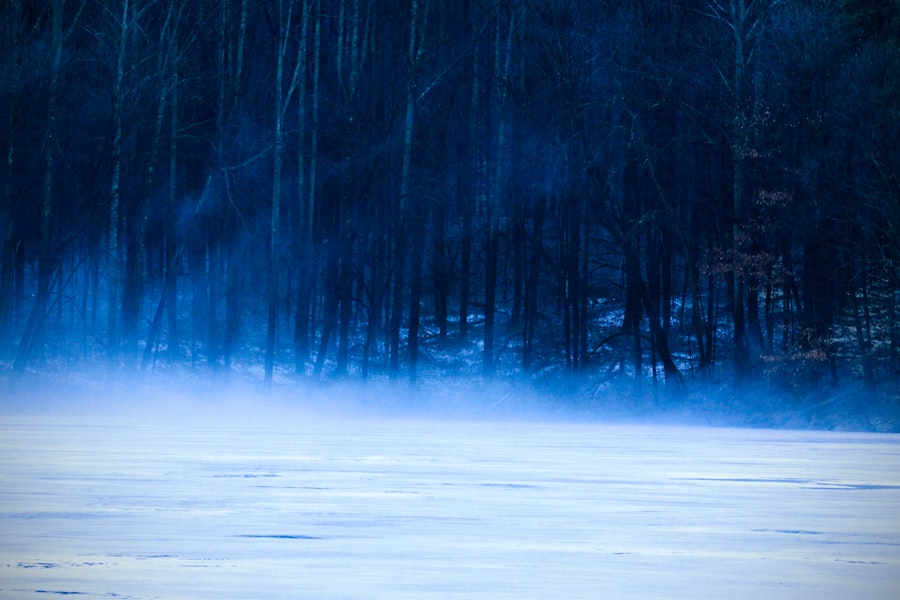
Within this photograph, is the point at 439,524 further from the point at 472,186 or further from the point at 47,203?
the point at 472,186

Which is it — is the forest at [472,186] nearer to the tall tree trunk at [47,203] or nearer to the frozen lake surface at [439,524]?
the tall tree trunk at [47,203]

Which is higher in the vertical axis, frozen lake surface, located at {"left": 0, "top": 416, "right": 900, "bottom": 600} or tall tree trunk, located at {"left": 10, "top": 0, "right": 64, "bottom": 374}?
tall tree trunk, located at {"left": 10, "top": 0, "right": 64, "bottom": 374}

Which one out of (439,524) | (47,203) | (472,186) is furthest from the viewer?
(472,186)

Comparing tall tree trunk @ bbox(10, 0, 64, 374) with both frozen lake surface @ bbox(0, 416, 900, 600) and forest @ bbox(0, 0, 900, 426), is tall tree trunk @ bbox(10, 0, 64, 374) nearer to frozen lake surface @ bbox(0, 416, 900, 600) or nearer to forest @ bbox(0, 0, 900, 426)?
forest @ bbox(0, 0, 900, 426)

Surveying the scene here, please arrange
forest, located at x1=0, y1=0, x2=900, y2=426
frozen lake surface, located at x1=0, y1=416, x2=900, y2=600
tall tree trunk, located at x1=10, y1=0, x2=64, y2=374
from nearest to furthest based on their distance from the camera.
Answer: frozen lake surface, located at x1=0, y1=416, x2=900, y2=600 < forest, located at x1=0, y1=0, x2=900, y2=426 < tall tree trunk, located at x1=10, y1=0, x2=64, y2=374

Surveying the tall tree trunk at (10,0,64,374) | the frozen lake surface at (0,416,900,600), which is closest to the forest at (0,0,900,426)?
the tall tree trunk at (10,0,64,374)

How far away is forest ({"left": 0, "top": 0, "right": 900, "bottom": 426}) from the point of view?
28031mm

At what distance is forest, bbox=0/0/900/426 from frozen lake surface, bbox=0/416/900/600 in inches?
606

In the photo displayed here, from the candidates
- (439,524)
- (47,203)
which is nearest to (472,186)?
(47,203)

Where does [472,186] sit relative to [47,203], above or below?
above

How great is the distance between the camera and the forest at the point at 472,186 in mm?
28031

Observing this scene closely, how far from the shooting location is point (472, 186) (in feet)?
129

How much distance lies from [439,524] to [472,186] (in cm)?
3298

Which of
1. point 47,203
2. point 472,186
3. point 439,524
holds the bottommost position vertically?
point 439,524
